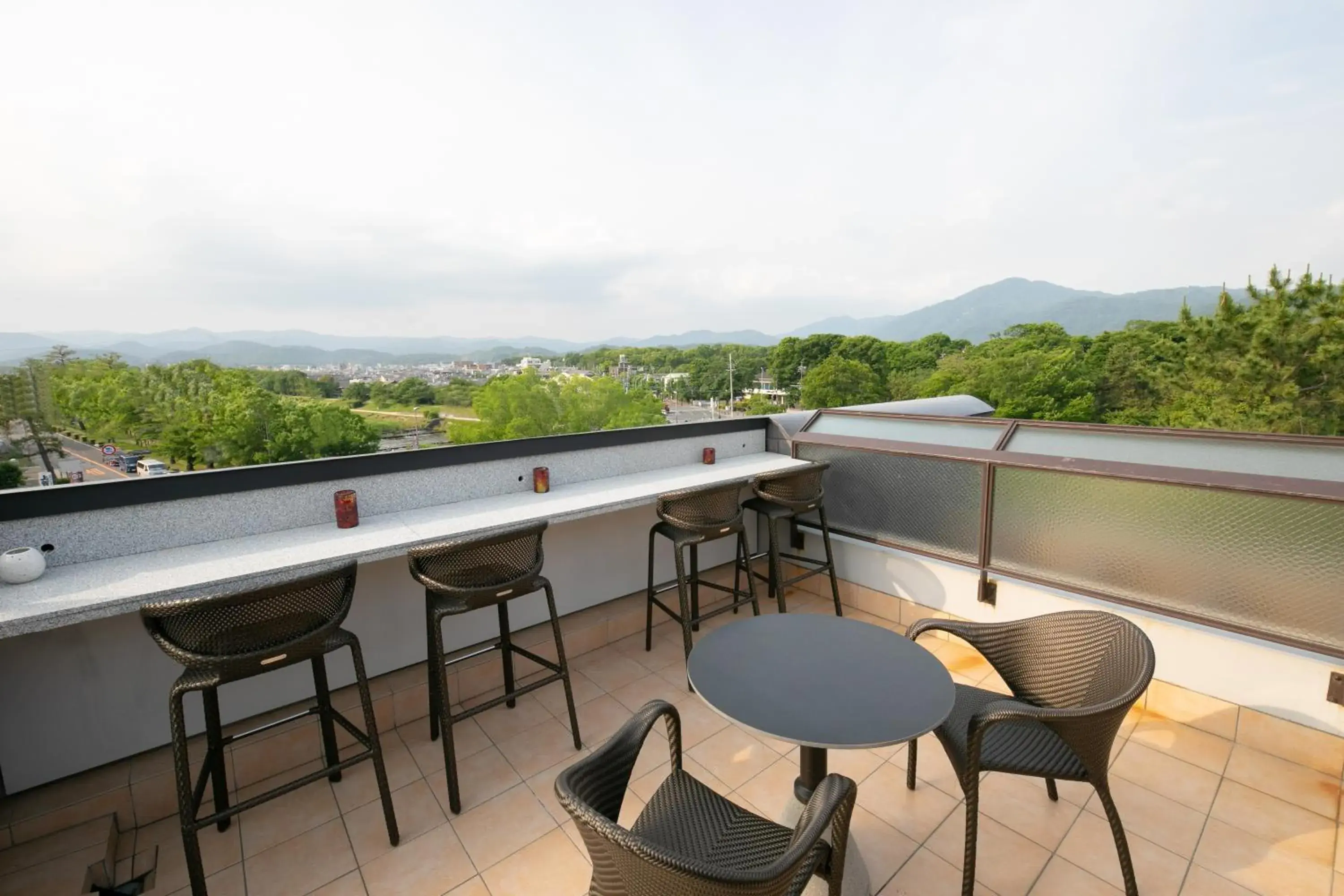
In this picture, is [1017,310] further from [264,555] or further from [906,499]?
[264,555]

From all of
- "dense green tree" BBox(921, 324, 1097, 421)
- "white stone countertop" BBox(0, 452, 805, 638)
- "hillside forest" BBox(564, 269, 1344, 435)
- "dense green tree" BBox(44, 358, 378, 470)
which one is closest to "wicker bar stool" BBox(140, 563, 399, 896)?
"white stone countertop" BBox(0, 452, 805, 638)

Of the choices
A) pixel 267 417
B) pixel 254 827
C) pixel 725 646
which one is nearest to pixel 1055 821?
pixel 725 646

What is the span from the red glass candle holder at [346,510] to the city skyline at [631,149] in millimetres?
4589

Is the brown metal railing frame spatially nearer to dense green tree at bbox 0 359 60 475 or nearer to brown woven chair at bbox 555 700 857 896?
brown woven chair at bbox 555 700 857 896

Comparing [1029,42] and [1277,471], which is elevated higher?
[1029,42]

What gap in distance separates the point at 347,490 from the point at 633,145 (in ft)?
35.5

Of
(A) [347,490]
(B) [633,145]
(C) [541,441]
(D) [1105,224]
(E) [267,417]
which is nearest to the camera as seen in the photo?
(A) [347,490]

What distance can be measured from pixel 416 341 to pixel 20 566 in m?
71.4

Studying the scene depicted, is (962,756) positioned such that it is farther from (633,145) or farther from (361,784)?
(633,145)

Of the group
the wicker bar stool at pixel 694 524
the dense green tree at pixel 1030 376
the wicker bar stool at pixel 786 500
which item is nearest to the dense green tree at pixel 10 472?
the wicker bar stool at pixel 694 524

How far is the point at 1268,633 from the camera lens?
2260 mm

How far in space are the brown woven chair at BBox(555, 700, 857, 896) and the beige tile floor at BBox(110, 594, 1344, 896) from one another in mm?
714

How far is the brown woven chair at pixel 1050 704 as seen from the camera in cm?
146

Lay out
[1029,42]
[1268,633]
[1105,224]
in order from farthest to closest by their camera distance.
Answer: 1. [1105,224]
2. [1029,42]
3. [1268,633]
